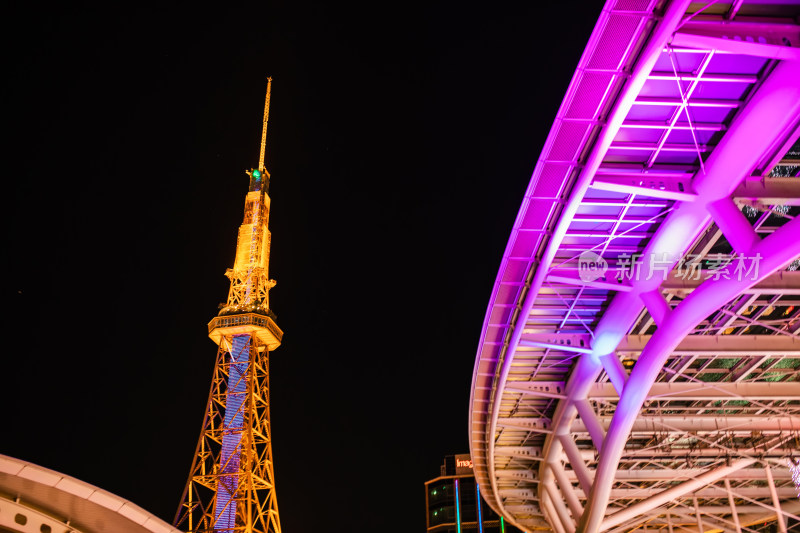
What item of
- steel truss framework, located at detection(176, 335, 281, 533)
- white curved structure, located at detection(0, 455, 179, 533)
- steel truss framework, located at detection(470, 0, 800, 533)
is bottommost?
white curved structure, located at detection(0, 455, 179, 533)

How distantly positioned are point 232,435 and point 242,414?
7.76 feet

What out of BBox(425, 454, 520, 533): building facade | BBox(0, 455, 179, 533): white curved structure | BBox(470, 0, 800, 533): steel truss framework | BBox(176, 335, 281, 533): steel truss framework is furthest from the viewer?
BBox(425, 454, 520, 533): building facade

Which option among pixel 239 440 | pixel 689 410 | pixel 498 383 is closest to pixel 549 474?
pixel 689 410

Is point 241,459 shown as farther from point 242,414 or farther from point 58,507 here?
point 58,507

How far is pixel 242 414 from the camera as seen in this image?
7325cm

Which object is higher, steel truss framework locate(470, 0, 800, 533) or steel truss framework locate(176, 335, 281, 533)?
steel truss framework locate(176, 335, 281, 533)

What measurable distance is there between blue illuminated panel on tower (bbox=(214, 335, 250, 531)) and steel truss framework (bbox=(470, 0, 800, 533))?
39708 millimetres

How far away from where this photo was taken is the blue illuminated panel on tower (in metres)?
67.1

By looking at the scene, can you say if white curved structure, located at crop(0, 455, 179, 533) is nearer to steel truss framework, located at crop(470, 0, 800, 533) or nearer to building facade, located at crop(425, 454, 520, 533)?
steel truss framework, located at crop(470, 0, 800, 533)

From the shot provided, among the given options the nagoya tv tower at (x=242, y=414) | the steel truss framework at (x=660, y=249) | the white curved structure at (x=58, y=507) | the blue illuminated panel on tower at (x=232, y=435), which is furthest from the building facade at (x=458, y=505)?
the white curved structure at (x=58, y=507)

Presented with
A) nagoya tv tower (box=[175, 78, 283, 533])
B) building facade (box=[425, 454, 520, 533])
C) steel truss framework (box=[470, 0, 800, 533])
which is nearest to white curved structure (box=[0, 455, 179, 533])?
steel truss framework (box=[470, 0, 800, 533])

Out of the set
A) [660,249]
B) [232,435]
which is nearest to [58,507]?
[660,249]

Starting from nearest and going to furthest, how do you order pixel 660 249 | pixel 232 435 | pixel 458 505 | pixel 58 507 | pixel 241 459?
pixel 58 507
pixel 660 249
pixel 241 459
pixel 232 435
pixel 458 505

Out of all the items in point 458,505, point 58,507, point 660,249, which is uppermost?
point 458,505
